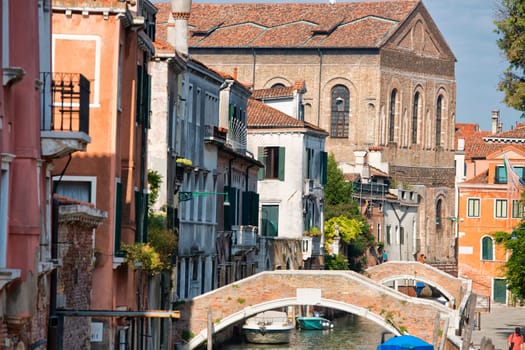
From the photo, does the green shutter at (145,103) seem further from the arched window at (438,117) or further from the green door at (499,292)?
the arched window at (438,117)

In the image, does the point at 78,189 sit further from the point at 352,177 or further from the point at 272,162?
the point at 352,177

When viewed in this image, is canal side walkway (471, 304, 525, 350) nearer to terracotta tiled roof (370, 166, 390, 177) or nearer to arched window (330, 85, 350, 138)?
terracotta tiled roof (370, 166, 390, 177)

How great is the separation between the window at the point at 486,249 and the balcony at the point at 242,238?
20099 millimetres

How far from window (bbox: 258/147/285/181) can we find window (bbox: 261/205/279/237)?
3.10 feet

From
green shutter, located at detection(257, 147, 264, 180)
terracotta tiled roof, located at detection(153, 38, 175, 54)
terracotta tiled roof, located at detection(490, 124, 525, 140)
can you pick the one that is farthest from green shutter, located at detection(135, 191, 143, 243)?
terracotta tiled roof, located at detection(490, 124, 525, 140)

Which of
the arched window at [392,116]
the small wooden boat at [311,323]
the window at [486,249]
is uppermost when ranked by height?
the arched window at [392,116]

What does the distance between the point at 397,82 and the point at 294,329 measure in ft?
111

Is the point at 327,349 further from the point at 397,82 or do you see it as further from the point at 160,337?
the point at 397,82

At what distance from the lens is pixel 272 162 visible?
4812 cm

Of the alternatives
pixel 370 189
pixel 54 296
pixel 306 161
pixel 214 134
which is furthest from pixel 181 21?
pixel 370 189

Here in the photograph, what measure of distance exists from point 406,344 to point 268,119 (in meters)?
17.5

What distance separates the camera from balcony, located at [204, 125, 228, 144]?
3394 cm

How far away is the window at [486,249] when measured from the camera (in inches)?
2313

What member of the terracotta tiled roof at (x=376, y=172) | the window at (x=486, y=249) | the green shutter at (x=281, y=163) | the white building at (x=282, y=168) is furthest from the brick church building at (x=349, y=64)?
the green shutter at (x=281, y=163)
